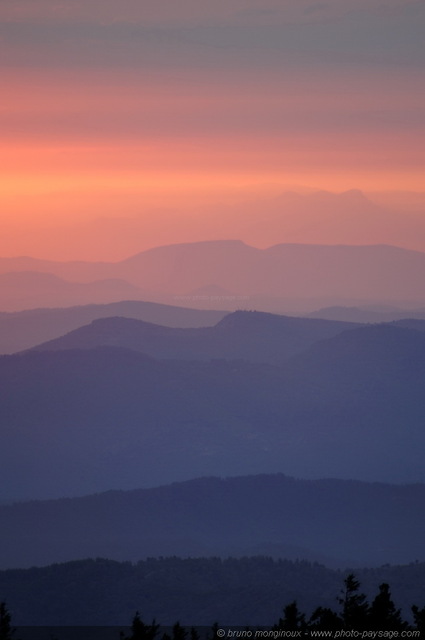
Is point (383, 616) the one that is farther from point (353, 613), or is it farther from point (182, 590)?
point (182, 590)

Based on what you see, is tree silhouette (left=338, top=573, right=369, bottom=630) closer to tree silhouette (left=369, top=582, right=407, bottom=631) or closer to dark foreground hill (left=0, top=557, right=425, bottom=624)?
tree silhouette (left=369, top=582, right=407, bottom=631)

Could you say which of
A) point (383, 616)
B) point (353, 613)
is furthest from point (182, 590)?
point (383, 616)

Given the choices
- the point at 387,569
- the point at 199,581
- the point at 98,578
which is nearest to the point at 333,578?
the point at 387,569

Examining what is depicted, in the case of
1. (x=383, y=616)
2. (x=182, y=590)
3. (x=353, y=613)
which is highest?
(x=182, y=590)

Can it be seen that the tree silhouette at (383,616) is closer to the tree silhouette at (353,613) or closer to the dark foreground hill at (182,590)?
the tree silhouette at (353,613)

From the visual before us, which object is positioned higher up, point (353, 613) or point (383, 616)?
point (353, 613)

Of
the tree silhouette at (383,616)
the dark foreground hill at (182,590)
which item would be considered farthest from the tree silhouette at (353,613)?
the dark foreground hill at (182,590)

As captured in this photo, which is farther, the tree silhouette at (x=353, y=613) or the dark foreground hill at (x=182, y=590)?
the dark foreground hill at (x=182, y=590)

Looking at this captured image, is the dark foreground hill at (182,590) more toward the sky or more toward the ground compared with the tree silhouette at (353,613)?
more toward the sky

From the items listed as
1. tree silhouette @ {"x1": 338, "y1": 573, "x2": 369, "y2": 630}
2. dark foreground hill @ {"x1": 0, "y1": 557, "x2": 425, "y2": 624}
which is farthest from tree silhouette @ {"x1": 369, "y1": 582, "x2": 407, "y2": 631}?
dark foreground hill @ {"x1": 0, "y1": 557, "x2": 425, "y2": 624}
